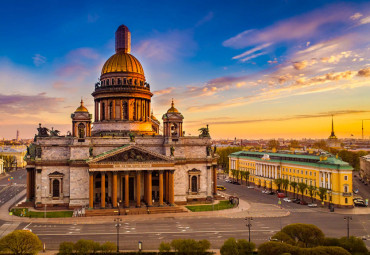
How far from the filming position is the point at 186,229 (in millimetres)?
58344

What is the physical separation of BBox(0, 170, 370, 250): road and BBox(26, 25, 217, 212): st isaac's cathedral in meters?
10.7

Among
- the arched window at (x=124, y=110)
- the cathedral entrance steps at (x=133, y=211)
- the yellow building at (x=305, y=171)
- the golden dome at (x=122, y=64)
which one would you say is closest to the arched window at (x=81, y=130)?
the arched window at (x=124, y=110)

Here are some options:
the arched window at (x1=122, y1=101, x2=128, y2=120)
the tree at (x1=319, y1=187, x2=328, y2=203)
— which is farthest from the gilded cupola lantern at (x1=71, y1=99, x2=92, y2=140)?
the tree at (x1=319, y1=187, x2=328, y2=203)

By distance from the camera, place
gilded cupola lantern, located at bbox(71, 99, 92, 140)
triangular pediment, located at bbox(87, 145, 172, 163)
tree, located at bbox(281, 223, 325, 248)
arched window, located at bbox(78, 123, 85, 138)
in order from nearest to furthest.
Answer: tree, located at bbox(281, 223, 325, 248) → triangular pediment, located at bbox(87, 145, 172, 163) → gilded cupola lantern, located at bbox(71, 99, 92, 140) → arched window, located at bbox(78, 123, 85, 138)

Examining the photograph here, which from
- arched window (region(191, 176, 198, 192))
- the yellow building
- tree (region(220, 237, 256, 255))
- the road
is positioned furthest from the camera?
arched window (region(191, 176, 198, 192))

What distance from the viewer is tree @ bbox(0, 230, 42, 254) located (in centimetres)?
3722

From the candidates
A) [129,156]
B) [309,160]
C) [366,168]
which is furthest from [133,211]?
[366,168]

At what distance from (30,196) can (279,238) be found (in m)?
59.6

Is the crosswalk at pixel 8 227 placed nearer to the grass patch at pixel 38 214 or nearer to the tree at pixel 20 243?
the grass patch at pixel 38 214

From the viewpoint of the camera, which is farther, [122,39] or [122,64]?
[122,39]

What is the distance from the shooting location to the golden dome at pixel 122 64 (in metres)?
90.6

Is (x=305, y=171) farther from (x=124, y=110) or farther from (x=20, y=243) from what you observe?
(x=20, y=243)

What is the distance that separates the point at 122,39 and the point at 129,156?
36.6 m

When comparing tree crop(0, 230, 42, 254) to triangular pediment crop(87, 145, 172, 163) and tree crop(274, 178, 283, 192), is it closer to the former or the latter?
triangular pediment crop(87, 145, 172, 163)
